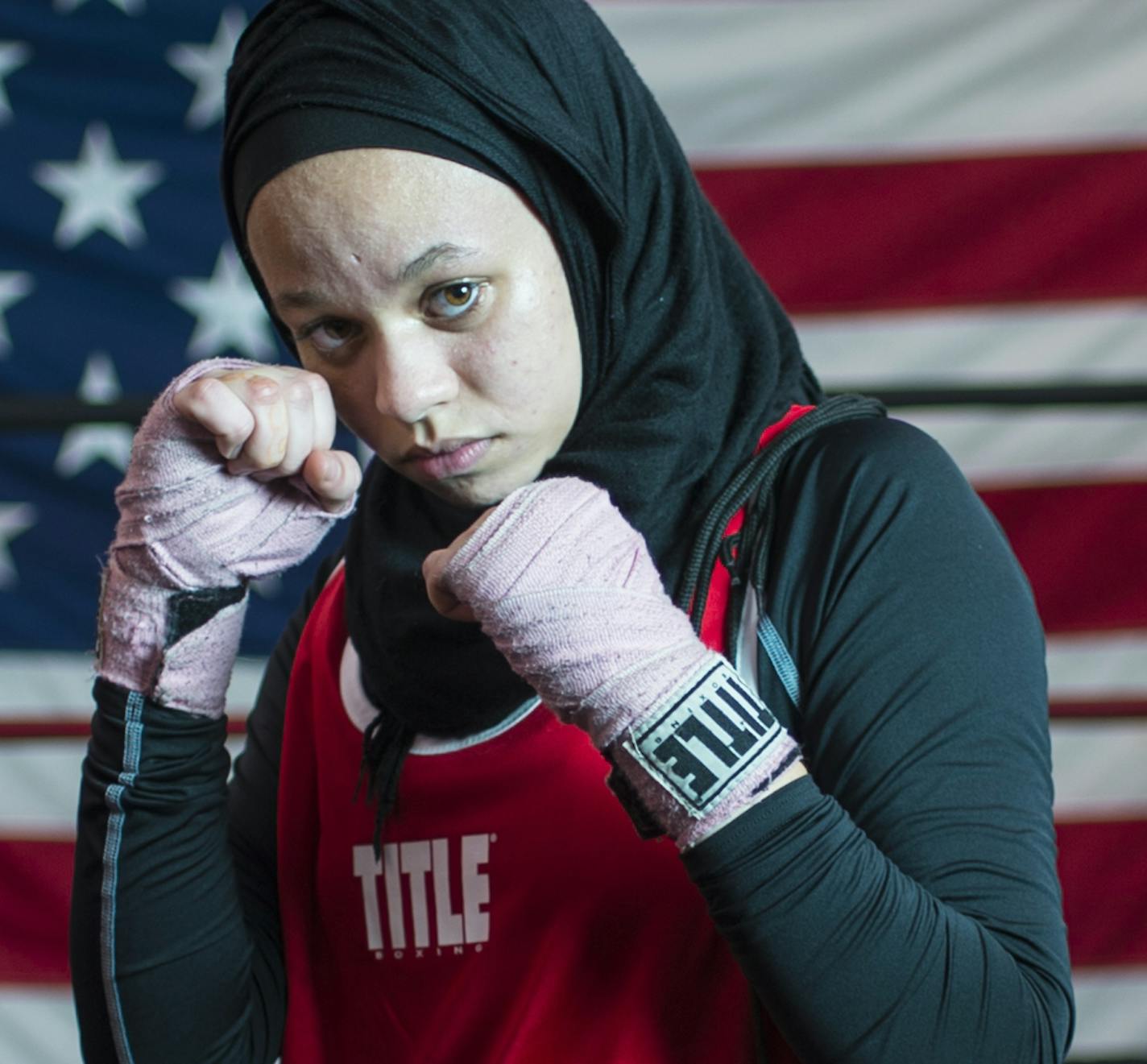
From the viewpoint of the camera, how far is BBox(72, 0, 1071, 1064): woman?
67 cm

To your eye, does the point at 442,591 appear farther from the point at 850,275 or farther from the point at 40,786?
the point at 40,786

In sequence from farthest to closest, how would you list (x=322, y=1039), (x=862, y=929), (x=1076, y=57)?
(x=1076, y=57), (x=322, y=1039), (x=862, y=929)

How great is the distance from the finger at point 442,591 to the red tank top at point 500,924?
0.13 meters

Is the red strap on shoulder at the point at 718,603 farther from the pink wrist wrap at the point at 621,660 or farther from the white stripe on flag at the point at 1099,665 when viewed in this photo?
the white stripe on flag at the point at 1099,665

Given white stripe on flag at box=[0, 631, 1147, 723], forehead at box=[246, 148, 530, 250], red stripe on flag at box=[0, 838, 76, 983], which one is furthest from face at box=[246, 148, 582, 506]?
red stripe on flag at box=[0, 838, 76, 983]

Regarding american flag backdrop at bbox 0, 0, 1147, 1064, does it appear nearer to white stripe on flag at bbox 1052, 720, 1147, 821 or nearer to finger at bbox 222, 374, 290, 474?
white stripe on flag at bbox 1052, 720, 1147, 821

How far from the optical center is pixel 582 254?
2.75 feet

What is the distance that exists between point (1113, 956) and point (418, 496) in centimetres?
128

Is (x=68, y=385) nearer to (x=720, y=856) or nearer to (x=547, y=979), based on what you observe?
(x=547, y=979)

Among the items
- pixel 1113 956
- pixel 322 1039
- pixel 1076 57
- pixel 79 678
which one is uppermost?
pixel 1076 57

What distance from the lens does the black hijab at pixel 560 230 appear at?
0.78 m

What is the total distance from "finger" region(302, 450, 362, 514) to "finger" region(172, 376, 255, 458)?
0.15 feet

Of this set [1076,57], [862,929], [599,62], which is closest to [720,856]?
[862,929]

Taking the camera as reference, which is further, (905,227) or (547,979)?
(905,227)
